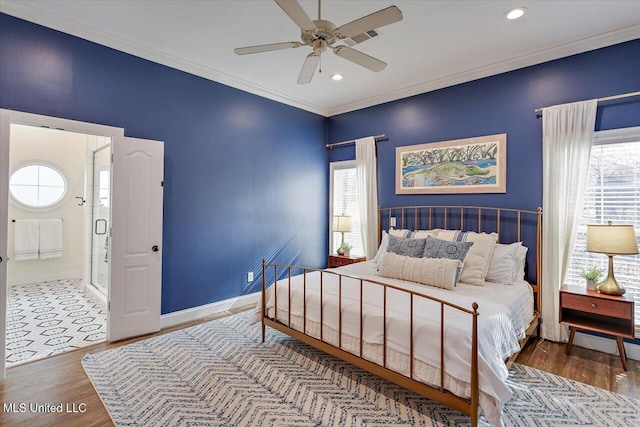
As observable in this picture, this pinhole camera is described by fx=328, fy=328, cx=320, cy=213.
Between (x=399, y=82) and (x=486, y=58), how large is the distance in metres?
1.09

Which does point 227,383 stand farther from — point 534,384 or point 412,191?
point 412,191

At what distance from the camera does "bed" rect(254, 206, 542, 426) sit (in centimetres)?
200

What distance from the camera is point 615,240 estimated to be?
283cm

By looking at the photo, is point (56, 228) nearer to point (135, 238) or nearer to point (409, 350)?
point (135, 238)

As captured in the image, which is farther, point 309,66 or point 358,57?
point 309,66

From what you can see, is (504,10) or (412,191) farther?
(412,191)

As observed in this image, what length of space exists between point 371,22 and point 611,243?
275cm

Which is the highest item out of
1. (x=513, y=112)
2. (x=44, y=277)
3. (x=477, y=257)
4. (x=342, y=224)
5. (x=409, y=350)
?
(x=513, y=112)

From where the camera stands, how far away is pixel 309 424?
2154 mm

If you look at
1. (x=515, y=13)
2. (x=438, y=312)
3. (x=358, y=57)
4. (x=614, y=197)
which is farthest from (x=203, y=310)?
(x=614, y=197)

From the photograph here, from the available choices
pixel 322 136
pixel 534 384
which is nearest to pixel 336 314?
pixel 534 384

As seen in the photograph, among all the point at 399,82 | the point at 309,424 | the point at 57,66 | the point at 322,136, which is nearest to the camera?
the point at 309,424

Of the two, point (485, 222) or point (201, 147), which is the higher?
point (201, 147)

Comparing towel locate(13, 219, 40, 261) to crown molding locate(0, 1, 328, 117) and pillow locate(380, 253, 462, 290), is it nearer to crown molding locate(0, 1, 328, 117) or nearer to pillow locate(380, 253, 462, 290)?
crown molding locate(0, 1, 328, 117)
